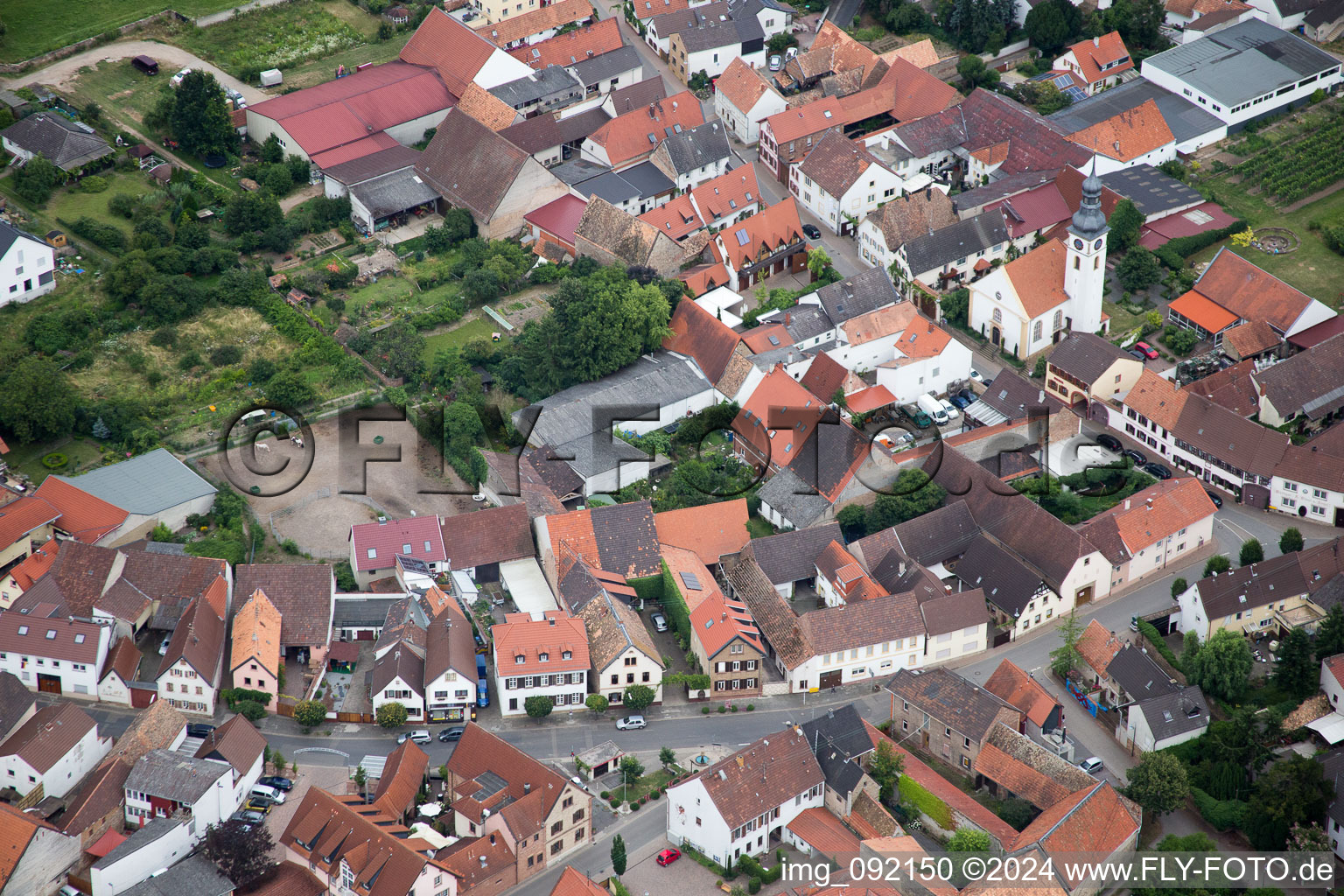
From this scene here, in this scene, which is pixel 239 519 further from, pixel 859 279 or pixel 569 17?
pixel 569 17

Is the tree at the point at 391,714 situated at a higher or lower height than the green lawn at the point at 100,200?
lower

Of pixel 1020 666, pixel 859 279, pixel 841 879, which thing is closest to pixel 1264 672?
pixel 1020 666

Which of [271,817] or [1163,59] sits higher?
[1163,59]

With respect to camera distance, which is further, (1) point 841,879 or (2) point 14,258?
(2) point 14,258

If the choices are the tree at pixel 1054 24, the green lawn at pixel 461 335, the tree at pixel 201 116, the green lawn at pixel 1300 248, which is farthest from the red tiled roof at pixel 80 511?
the tree at pixel 1054 24

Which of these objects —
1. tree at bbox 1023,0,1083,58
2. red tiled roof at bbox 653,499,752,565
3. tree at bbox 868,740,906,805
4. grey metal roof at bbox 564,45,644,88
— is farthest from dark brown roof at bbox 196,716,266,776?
tree at bbox 1023,0,1083,58

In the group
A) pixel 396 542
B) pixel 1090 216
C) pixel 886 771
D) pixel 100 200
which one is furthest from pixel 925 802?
pixel 100 200

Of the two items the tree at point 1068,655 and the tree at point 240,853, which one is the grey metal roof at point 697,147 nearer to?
the tree at point 1068,655
